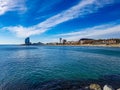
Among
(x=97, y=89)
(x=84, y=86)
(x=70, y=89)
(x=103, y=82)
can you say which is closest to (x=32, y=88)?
(x=70, y=89)

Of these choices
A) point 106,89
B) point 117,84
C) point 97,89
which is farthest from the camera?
point 117,84

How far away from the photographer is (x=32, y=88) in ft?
81.3

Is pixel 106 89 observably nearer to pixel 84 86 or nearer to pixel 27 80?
pixel 84 86

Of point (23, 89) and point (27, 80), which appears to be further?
point (27, 80)

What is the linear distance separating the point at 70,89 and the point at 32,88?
18.8 feet

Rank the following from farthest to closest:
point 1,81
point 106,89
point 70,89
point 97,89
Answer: point 1,81, point 70,89, point 97,89, point 106,89

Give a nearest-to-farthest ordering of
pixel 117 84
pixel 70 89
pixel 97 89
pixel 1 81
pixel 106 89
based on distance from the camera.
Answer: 1. pixel 106 89
2. pixel 97 89
3. pixel 70 89
4. pixel 117 84
5. pixel 1 81

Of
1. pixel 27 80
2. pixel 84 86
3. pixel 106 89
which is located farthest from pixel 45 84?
pixel 106 89

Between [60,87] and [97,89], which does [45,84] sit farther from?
[97,89]

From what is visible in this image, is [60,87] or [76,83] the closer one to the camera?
[60,87]

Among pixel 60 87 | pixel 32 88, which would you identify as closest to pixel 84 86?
pixel 60 87

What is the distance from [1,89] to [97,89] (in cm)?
1387

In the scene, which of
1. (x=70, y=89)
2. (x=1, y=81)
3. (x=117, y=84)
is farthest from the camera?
(x=1, y=81)

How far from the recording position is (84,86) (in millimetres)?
25297
